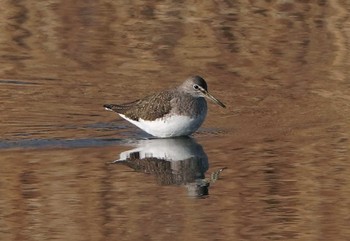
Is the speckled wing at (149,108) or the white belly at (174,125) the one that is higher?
the speckled wing at (149,108)

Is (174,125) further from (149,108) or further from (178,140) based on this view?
(149,108)

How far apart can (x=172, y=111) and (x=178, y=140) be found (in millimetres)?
417

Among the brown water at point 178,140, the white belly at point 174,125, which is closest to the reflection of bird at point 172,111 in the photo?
the white belly at point 174,125

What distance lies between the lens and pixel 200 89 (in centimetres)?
1847

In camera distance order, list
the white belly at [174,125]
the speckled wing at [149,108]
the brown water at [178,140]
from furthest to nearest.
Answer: the speckled wing at [149,108] < the white belly at [174,125] < the brown water at [178,140]

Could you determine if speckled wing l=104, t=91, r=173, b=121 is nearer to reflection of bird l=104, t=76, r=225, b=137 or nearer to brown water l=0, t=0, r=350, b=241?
reflection of bird l=104, t=76, r=225, b=137

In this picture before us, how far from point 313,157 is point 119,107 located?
128 inches

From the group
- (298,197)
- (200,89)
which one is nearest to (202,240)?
(298,197)

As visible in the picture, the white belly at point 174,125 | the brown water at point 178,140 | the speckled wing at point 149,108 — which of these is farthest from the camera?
the speckled wing at point 149,108

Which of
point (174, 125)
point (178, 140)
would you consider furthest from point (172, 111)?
point (178, 140)

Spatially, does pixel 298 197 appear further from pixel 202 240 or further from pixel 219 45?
pixel 219 45

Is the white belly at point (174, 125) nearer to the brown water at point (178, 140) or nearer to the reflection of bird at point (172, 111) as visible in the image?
the reflection of bird at point (172, 111)

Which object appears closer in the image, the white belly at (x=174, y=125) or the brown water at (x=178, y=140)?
the brown water at (x=178, y=140)

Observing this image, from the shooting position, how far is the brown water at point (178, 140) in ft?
46.1
